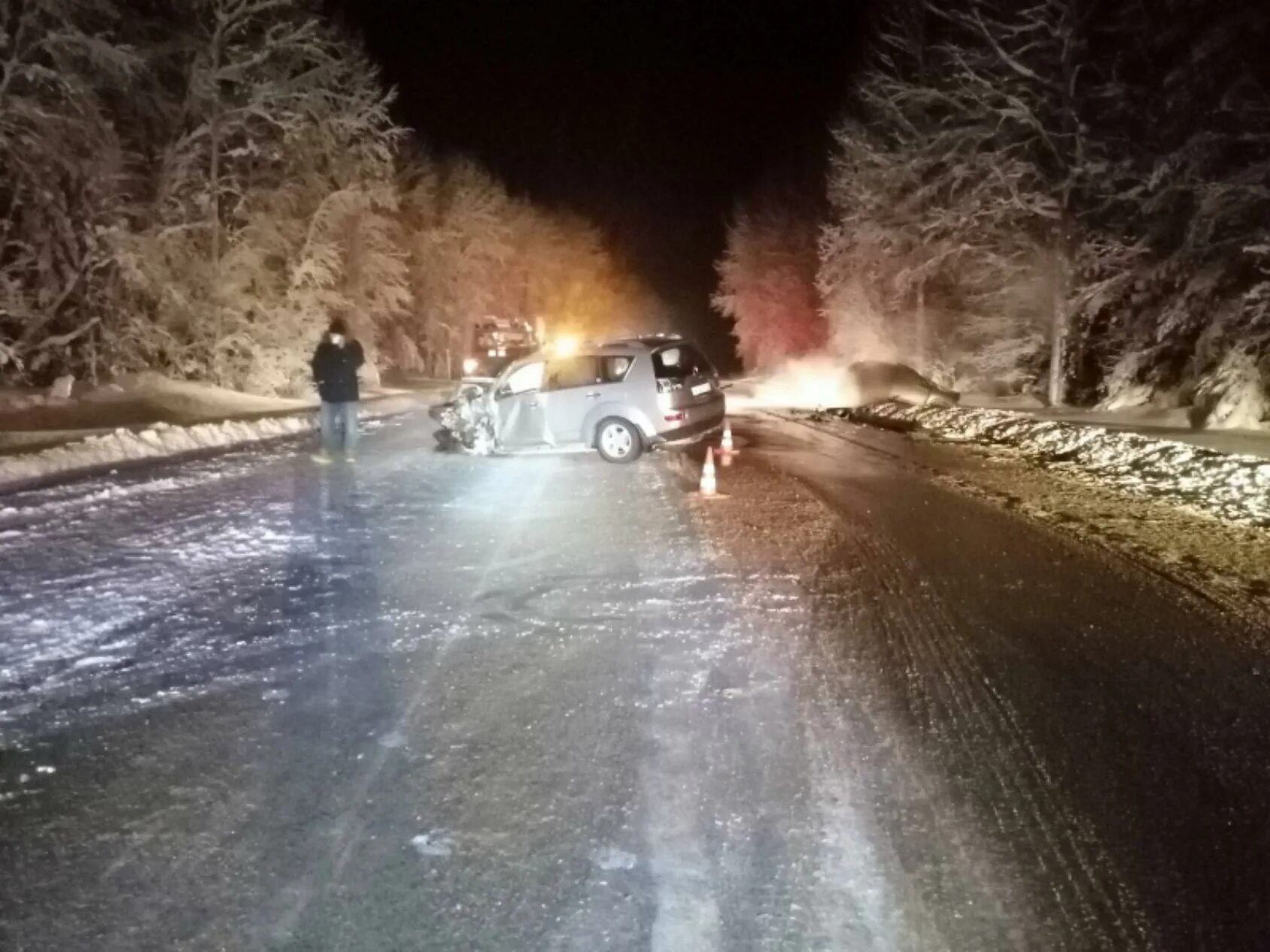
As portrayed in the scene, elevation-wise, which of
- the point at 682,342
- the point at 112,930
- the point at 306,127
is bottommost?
the point at 112,930

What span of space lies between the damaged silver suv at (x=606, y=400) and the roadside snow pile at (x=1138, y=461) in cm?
562

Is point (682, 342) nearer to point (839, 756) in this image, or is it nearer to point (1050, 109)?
point (839, 756)

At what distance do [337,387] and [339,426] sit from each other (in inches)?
26.9

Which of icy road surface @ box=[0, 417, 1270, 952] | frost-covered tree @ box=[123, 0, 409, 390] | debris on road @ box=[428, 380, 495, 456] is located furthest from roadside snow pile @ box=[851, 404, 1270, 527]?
frost-covered tree @ box=[123, 0, 409, 390]

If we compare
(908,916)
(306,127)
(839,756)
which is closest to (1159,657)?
(839,756)

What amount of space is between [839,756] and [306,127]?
92.5ft

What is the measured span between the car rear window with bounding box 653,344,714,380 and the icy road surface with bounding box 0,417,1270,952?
19.0 ft

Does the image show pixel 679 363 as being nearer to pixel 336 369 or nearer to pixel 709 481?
pixel 709 481

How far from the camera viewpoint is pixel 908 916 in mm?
4129

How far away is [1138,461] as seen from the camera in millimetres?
16141

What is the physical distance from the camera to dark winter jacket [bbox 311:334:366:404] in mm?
16500

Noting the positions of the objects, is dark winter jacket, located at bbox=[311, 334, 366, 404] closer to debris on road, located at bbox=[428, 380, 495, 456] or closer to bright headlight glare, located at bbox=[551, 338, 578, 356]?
debris on road, located at bbox=[428, 380, 495, 456]

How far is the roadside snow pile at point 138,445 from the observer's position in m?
15.7

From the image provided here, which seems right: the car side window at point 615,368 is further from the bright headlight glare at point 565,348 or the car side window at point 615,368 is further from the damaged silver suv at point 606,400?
the bright headlight glare at point 565,348
